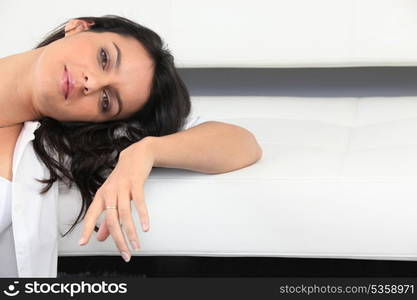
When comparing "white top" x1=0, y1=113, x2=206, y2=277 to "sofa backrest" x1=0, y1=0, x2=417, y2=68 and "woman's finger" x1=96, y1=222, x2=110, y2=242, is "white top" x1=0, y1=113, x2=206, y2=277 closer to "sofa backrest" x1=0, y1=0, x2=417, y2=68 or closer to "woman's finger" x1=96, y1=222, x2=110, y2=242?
"woman's finger" x1=96, y1=222, x2=110, y2=242

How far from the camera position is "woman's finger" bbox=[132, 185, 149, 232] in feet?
3.55

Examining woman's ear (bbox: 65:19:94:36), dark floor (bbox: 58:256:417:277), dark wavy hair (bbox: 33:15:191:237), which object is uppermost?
woman's ear (bbox: 65:19:94:36)

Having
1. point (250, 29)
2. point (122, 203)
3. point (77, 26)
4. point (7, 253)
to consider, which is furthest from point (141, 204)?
point (250, 29)

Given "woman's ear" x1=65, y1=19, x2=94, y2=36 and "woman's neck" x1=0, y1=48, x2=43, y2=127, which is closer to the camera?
"woman's neck" x1=0, y1=48, x2=43, y2=127

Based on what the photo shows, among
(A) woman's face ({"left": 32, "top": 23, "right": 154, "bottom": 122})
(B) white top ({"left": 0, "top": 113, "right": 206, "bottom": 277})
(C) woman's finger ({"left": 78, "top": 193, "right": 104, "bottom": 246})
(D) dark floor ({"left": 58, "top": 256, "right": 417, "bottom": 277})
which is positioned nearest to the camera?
(C) woman's finger ({"left": 78, "top": 193, "right": 104, "bottom": 246})

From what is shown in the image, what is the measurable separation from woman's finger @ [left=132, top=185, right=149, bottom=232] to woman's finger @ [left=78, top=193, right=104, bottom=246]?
0.06 meters

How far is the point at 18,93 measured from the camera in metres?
1.50

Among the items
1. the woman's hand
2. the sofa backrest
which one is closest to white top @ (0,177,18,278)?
the woman's hand

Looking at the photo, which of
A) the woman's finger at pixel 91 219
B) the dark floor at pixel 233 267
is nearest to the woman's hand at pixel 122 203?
the woman's finger at pixel 91 219

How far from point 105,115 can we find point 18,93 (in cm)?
22

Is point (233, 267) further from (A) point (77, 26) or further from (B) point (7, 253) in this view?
(A) point (77, 26)

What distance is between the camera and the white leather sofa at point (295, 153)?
A: 49.8 inches

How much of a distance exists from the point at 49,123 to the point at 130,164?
393mm

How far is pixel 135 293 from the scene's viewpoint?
3.84ft
